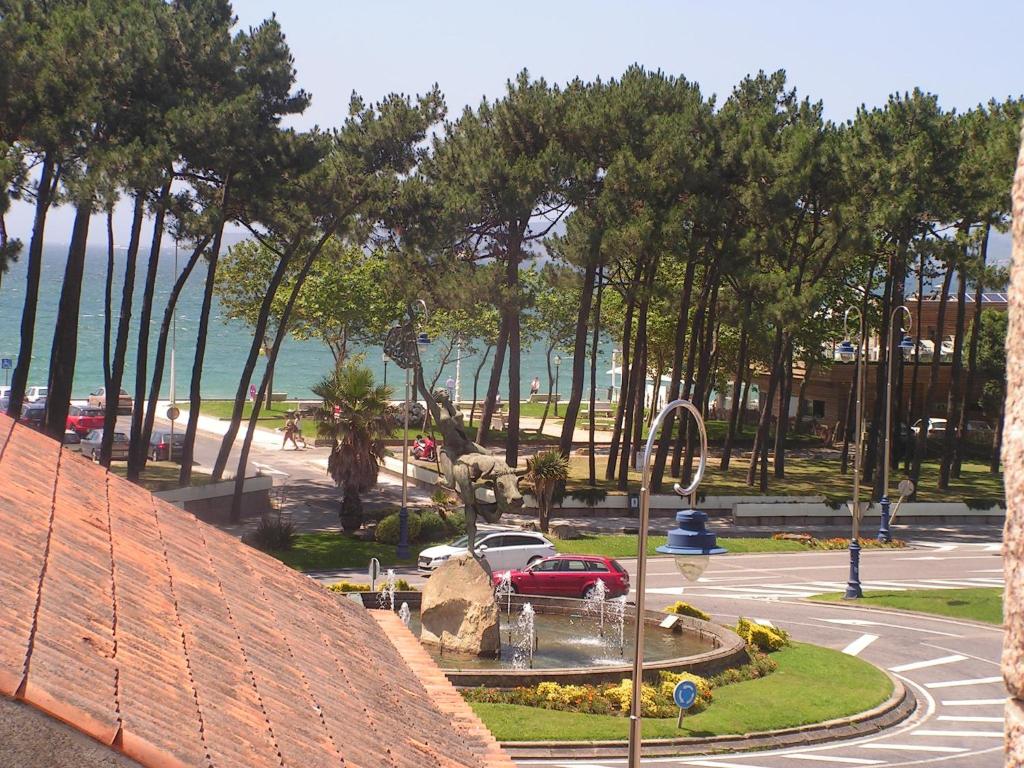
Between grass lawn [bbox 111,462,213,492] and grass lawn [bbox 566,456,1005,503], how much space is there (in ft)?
46.5

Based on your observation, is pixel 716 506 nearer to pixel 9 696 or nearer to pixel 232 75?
pixel 232 75

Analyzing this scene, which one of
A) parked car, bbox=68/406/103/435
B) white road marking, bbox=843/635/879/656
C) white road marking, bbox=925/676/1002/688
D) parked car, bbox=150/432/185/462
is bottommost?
white road marking, bbox=925/676/1002/688

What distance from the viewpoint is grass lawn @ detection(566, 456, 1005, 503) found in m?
54.4

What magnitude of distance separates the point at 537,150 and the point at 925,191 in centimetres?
1655

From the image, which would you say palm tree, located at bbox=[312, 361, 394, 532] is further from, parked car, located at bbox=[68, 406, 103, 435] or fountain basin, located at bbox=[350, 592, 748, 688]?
parked car, located at bbox=[68, 406, 103, 435]

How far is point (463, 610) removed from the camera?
25516mm

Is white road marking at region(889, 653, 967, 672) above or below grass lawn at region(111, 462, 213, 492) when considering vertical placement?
below

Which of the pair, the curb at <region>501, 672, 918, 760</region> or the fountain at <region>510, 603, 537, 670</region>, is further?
the fountain at <region>510, 603, 537, 670</region>

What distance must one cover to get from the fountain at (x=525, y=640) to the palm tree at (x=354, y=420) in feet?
37.0

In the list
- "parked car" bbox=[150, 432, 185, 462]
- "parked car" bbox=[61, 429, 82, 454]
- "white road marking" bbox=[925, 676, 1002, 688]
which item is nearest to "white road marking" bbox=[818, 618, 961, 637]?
"white road marking" bbox=[925, 676, 1002, 688]

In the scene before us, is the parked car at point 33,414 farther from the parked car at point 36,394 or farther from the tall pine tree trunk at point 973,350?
the tall pine tree trunk at point 973,350

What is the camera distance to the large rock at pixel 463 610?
2542cm

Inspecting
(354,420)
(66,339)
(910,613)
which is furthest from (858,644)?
(66,339)

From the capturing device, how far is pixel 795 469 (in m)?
64.2
